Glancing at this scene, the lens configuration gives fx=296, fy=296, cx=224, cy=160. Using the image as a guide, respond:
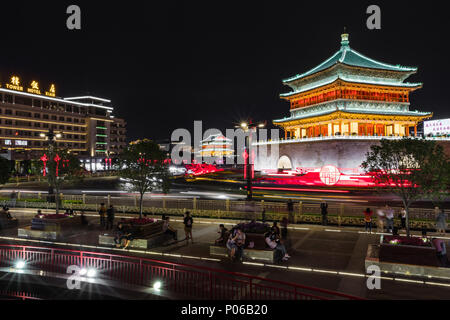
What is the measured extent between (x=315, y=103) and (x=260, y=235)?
1641 inches

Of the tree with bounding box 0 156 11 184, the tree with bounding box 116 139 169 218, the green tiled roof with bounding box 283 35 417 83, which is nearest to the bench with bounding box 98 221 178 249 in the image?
the tree with bounding box 116 139 169 218

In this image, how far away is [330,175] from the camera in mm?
38031

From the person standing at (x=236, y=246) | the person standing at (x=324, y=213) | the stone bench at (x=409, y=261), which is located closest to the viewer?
the stone bench at (x=409, y=261)

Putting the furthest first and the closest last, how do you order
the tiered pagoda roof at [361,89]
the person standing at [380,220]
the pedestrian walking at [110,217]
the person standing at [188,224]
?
1. the tiered pagoda roof at [361,89]
2. the pedestrian walking at [110,217]
3. the person standing at [380,220]
4. the person standing at [188,224]

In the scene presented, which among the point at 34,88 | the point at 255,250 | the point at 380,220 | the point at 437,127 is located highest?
the point at 34,88

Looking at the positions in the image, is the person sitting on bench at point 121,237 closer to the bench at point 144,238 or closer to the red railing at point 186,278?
the bench at point 144,238

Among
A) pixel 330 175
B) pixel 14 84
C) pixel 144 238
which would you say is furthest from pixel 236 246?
pixel 14 84

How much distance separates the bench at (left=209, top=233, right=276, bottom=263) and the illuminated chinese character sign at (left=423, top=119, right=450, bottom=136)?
7403 cm

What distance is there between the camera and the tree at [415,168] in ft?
37.2

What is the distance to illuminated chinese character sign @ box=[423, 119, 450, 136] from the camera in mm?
68750

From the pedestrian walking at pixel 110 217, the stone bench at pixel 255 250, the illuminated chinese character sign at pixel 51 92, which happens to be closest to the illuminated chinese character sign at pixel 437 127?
the stone bench at pixel 255 250

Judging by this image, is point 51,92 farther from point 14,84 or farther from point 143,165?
point 143,165

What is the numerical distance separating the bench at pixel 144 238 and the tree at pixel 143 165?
250 cm

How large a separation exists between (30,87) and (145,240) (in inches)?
3253
